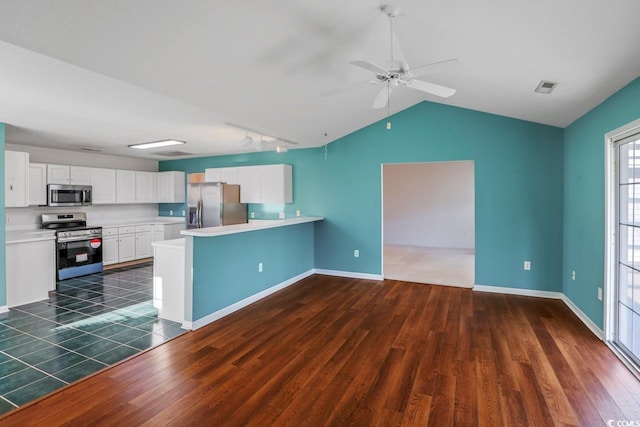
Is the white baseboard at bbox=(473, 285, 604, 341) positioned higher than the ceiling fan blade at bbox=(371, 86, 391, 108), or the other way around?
the ceiling fan blade at bbox=(371, 86, 391, 108)

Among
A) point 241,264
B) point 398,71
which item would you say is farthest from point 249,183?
point 398,71

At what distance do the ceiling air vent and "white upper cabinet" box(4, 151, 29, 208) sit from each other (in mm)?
6554

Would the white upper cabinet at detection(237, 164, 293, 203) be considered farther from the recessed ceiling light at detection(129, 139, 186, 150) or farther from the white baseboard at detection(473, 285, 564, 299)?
the white baseboard at detection(473, 285, 564, 299)

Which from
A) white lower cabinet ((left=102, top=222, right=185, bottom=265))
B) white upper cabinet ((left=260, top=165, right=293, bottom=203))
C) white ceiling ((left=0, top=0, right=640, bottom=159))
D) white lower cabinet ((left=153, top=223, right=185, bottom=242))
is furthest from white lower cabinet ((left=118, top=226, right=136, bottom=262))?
white upper cabinet ((left=260, top=165, right=293, bottom=203))

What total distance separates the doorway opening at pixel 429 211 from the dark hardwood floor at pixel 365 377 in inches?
159

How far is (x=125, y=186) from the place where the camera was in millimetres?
7020

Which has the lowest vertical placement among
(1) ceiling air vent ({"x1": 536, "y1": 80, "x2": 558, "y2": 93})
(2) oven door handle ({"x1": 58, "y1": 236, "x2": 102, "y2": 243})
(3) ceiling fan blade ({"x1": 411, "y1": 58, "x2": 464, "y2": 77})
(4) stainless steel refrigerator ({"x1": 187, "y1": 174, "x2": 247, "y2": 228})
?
(2) oven door handle ({"x1": 58, "y1": 236, "x2": 102, "y2": 243})

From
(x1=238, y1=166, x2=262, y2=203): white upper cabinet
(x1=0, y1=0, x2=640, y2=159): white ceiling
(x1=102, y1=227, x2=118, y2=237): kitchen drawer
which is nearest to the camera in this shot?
(x1=0, y1=0, x2=640, y2=159): white ceiling

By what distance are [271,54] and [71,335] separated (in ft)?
11.3

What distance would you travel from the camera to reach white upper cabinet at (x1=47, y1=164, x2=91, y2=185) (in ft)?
18.8

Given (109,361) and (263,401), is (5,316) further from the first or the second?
(263,401)

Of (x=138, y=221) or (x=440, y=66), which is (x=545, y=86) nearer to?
(x=440, y=66)

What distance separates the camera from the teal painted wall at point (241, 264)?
3.57 meters

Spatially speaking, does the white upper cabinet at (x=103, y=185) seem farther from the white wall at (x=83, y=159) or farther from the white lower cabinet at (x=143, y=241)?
the white lower cabinet at (x=143, y=241)
